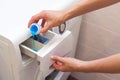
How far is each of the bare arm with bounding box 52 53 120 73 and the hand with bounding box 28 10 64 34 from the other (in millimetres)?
139

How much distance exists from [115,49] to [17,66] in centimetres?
74

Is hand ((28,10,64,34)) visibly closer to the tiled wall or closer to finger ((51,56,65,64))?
finger ((51,56,65,64))

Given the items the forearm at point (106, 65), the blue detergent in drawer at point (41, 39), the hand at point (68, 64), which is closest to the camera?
the forearm at point (106, 65)

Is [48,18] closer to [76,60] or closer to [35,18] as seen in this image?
[35,18]

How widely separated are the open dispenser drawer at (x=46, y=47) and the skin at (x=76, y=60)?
0.04 metres

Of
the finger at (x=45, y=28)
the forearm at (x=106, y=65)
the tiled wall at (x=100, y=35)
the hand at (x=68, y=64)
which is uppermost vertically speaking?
the finger at (x=45, y=28)

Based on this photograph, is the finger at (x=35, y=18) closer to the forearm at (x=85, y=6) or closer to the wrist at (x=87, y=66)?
the forearm at (x=85, y=6)

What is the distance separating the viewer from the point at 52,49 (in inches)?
34.6

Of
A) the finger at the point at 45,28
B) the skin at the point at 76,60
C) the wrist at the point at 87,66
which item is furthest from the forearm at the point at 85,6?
the wrist at the point at 87,66

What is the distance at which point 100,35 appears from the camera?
142 cm

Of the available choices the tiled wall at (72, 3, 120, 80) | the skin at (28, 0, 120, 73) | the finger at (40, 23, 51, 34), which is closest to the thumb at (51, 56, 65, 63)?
the skin at (28, 0, 120, 73)

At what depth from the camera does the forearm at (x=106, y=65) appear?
2.35ft

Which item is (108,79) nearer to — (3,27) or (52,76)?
(52,76)

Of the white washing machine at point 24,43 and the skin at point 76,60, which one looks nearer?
the skin at point 76,60
